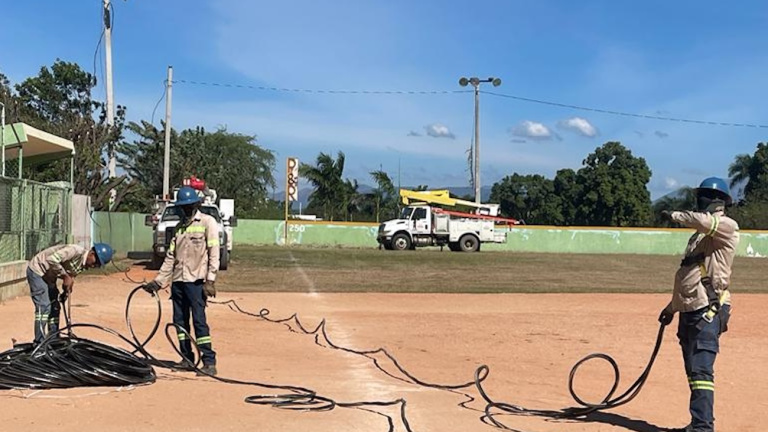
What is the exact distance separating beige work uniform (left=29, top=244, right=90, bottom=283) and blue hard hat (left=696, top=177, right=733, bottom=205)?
6068 millimetres

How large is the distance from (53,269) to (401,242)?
2904 centimetres

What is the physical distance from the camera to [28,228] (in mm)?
14984

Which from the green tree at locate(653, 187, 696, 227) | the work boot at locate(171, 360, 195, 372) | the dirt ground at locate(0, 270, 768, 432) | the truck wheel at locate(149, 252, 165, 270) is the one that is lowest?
the dirt ground at locate(0, 270, 768, 432)

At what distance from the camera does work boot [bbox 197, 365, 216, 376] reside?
287 inches

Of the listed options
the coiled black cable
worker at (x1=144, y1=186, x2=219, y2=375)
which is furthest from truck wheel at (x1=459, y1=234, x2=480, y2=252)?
worker at (x1=144, y1=186, x2=219, y2=375)

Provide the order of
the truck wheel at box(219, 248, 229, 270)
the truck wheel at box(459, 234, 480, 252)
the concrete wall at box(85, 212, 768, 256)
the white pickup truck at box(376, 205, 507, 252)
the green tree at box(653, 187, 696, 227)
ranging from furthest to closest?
the concrete wall at box(85, 212, 768, 256), the truck wheel at box(459, 234, 480, 252), the white pickup truck at box(376, 205, 507, 252), the truck wheel at box(219, 248, 229, 270), the green tree at box(653, 187, 696, 227)

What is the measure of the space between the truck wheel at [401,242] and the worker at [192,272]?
29.2 metres

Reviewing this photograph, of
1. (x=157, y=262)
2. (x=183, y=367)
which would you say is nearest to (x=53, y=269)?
(x=183, y=367)

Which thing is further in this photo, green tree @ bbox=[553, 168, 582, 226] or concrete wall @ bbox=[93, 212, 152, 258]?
green tree @ bbox=[553, 168, 582, 226]

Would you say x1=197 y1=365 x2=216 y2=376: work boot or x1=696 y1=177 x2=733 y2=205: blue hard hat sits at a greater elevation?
x1=696 y1=177 x2=733 y2=205: blue hard hat

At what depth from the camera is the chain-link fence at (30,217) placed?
1398 cm

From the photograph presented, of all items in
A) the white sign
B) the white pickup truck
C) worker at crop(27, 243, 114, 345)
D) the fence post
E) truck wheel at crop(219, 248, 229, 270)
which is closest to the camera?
worker at crop(27, 243, 114, 345)

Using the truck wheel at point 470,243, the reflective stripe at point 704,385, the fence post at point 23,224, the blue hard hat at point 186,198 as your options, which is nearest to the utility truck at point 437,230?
the truck wheel at point 470,243

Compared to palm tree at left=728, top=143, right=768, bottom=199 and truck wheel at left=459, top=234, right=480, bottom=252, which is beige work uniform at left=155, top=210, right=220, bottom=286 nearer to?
truck wheel at left=459, top=234, right=480, bottom=252
